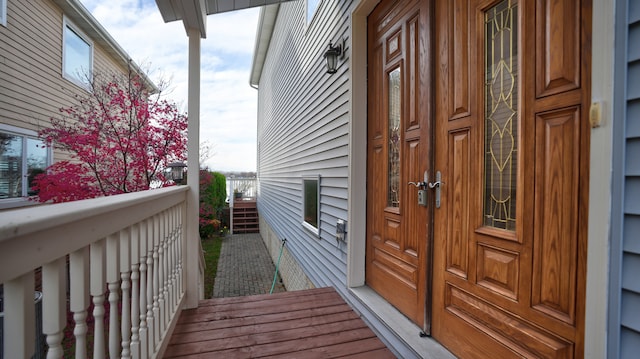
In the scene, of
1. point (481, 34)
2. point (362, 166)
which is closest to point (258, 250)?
point (362, 166)

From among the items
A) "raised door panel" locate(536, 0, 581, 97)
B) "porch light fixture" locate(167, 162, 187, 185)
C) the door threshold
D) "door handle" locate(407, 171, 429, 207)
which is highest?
"raised door panel" locate(536, 0, 581, 97)

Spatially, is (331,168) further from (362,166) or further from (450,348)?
(450,348)

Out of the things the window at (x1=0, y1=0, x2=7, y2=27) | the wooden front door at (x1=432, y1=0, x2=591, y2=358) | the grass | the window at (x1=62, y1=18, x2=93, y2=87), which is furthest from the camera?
the window at (x1=62, y1=18, x2=93, y2=87)

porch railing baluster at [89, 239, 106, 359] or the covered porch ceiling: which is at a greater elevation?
the covered porch ceiling

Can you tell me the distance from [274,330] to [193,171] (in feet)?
4.39

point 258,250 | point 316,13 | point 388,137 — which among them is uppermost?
point 316,13

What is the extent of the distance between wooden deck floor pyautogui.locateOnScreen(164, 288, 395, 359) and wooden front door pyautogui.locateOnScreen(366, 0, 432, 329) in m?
0.36

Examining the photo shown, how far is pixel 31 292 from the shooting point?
26.1 inches

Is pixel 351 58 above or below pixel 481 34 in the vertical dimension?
above

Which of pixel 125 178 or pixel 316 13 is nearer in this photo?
pixel 316 13

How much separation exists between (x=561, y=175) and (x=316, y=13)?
367 cm

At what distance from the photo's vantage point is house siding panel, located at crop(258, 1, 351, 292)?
301cm

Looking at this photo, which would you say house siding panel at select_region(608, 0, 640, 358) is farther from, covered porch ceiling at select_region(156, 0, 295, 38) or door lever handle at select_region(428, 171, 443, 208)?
covered porch ceiling at select_region(156, 0, 295, 38)

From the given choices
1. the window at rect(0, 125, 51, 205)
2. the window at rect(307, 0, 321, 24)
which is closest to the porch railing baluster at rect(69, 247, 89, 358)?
the window at rect(307, 0, 321, 24)
